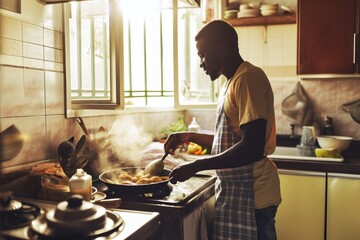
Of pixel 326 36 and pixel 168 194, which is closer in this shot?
pixel 168 194

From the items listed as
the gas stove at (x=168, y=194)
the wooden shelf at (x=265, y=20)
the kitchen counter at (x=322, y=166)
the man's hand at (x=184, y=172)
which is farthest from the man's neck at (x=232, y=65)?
the wooden shelf at (x=265, y=20)

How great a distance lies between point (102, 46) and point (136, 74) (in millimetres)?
1303

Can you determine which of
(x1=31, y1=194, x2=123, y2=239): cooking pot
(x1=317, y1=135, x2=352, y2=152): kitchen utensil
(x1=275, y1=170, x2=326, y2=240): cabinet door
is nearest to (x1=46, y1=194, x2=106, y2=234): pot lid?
(x1=31, y1=194, x2=123, y2=239): cooking pot

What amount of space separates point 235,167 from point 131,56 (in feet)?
6.33

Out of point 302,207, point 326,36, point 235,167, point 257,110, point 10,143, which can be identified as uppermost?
point 326,36

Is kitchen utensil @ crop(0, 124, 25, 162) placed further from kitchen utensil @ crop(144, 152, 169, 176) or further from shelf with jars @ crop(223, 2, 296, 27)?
shelf with jars @ crop(223, 2, 296, 27)

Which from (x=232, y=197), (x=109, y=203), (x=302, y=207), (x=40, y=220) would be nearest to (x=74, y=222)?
(x=40, y=220)

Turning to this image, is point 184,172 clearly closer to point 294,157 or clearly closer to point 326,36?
point 294,157

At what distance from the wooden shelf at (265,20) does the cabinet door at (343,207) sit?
4.68 ft

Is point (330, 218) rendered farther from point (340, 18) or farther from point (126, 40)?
point (126, 40)

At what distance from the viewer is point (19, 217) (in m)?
1.15

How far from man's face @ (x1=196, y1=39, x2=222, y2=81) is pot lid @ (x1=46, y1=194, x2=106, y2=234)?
90 centimetres

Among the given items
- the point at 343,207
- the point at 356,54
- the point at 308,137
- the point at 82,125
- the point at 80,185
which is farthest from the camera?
the point at 308,137

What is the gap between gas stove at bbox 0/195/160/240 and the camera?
1.04m
